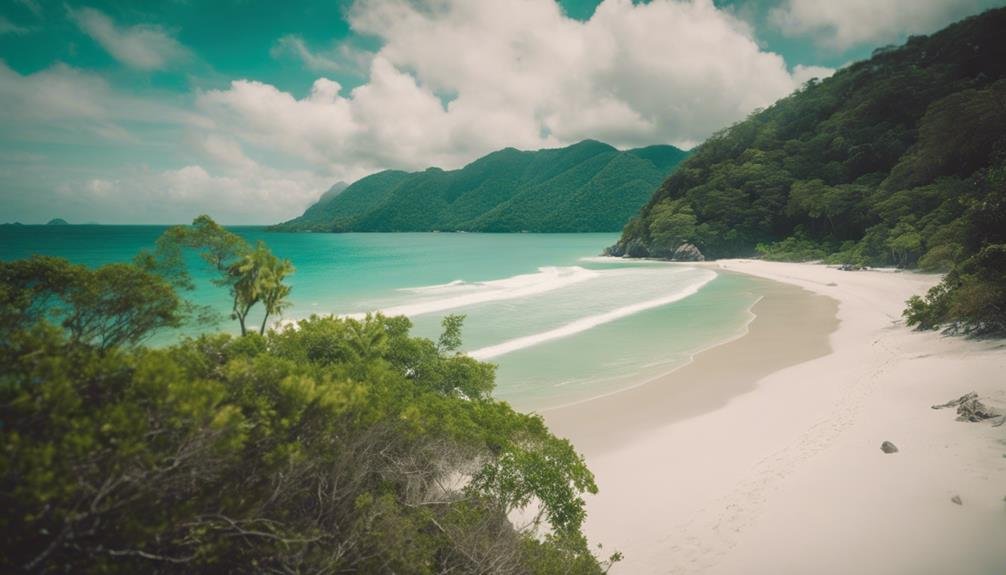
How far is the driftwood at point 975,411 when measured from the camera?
10383mm

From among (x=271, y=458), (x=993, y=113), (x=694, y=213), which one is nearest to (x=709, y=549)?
(x=271, y=458)

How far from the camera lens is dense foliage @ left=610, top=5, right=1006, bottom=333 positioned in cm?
4519

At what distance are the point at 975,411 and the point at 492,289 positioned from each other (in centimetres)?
3851

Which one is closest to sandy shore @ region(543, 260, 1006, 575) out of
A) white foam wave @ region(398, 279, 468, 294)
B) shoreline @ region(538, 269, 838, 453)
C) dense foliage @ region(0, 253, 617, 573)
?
shoreline @ region(538, 269, 838, 453)

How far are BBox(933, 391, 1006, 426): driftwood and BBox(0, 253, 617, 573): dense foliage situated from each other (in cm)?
1027

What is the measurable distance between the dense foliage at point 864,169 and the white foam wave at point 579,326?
53.8 ft

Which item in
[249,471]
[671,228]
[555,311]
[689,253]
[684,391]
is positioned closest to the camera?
[249,471]

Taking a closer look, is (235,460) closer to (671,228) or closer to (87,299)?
(87,299)

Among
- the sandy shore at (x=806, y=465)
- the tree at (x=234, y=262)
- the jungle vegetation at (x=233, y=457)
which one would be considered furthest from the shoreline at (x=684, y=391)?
the tree at (x=234, y=262)

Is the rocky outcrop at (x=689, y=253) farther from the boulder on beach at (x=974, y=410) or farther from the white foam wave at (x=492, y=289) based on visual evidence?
the boulder on beach at (x=974, y=410)

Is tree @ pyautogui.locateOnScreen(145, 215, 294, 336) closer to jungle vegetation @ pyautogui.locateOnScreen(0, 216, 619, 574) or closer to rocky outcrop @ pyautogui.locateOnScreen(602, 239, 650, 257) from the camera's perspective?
jungle vegetation @ pyautogui.locateOnScreen(0, 216, 619, 574)

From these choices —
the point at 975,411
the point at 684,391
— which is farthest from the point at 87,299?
the point at 975,411

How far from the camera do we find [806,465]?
10.0m

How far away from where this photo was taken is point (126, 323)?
7.91 meters
